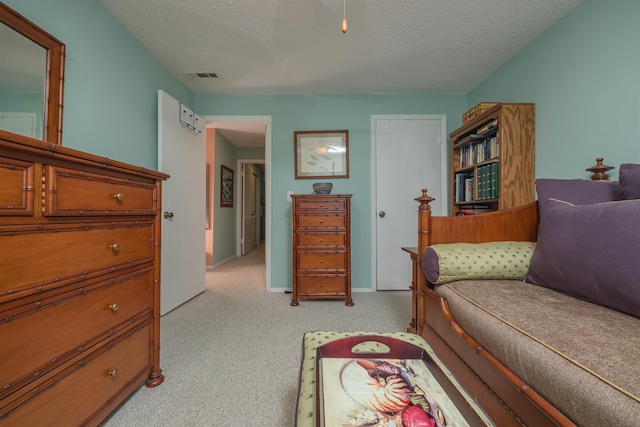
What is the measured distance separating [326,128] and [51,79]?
87.2 inches

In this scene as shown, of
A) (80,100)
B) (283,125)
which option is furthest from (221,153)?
(80,100)

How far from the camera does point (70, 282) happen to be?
845 millimetres

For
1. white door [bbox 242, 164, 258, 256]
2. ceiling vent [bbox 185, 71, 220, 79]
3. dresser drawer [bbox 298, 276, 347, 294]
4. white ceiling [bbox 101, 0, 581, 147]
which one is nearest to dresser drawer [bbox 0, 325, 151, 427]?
dresser drawer [bbox 298, 276, 347, 294]

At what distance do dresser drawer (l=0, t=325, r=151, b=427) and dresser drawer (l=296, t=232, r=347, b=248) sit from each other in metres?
1.45

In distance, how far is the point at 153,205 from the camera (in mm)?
1254

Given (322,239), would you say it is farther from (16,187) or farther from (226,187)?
(226,187)

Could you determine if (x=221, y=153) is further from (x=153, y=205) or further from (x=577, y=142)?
(x=577, y=142)

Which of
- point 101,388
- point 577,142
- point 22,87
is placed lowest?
point 101,388

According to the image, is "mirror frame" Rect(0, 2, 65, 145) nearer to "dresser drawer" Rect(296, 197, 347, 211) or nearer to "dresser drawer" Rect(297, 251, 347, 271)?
"dresser drawer" Rect(296, 197, 347, 211)

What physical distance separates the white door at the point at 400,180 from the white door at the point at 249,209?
3.43 m

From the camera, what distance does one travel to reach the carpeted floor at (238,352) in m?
1.12

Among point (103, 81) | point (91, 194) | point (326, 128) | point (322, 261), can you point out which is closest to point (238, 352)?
point (322, 261)

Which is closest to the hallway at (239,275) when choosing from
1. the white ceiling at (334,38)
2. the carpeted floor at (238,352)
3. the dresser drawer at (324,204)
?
the carpeted floor at (238,352)

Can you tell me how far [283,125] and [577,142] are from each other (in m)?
2.55
